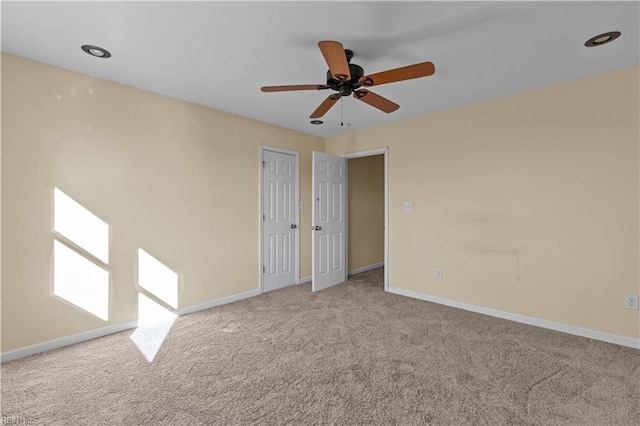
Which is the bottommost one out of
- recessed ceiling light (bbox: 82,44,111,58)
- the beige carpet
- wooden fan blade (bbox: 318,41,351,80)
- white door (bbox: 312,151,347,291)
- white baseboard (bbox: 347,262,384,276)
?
the beige carpet

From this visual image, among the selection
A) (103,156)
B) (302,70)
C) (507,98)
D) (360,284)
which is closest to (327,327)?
(360,284)

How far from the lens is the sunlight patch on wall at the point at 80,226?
2662 mm

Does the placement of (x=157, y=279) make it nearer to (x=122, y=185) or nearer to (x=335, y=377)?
(x=122, y=185)

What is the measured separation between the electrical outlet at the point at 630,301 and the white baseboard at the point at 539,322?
0.28 metres

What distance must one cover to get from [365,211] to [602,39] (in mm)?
3924

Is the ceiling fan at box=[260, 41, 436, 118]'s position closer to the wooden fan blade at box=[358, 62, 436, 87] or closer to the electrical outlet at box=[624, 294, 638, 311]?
the wooden fan blade at box=[358, 62, 436, 87]

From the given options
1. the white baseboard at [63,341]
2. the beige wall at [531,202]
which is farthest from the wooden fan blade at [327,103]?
→ the white baseboard at [63,341]

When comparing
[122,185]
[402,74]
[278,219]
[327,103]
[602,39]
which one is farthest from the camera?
[278,219]

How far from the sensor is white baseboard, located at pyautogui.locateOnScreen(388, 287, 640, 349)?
2705mm

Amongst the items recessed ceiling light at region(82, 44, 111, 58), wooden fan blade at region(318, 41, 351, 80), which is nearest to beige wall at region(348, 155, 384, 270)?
wooden fan blade at region(318, 41, 351, 80)

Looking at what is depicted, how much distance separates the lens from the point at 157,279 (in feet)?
10.8

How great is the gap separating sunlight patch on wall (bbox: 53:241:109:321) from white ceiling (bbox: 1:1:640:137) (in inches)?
66.5

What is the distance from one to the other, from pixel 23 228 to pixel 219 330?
1.87 meters

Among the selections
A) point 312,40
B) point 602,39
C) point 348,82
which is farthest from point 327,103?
point 602,39
